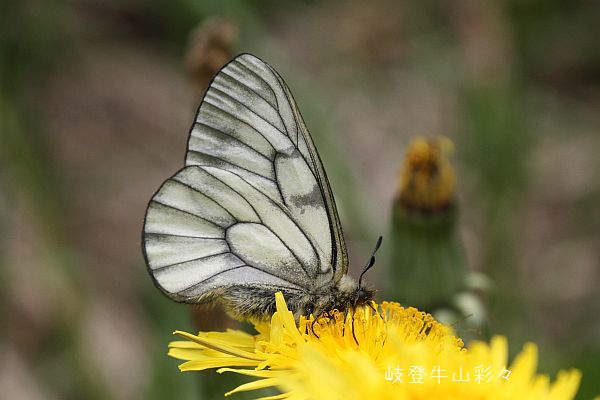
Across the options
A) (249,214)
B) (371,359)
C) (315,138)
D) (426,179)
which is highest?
(315,138)

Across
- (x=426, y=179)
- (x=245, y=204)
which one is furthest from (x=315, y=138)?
(x=245, y=204)

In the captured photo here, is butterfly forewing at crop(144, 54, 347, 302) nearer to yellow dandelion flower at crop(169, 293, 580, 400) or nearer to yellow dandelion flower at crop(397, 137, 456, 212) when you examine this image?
yellow dandelion flower at crop(169, 293, 580, 400)

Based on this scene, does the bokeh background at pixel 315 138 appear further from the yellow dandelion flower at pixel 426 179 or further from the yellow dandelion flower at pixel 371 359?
the yellow dandelion flower at pixel 371 359

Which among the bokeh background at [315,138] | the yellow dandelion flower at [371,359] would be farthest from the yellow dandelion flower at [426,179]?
the yellow dandelion flower at [371,359]

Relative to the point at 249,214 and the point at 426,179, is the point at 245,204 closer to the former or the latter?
the point at 249,214

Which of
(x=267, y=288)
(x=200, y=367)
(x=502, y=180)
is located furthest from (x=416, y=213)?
(x=502, y=180)

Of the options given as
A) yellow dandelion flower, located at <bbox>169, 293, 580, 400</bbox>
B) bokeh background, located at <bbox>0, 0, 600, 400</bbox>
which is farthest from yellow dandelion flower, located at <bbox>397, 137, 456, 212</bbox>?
yellow dandelion flower, located at <bbox>169, 293, 580, 400</bbox>
